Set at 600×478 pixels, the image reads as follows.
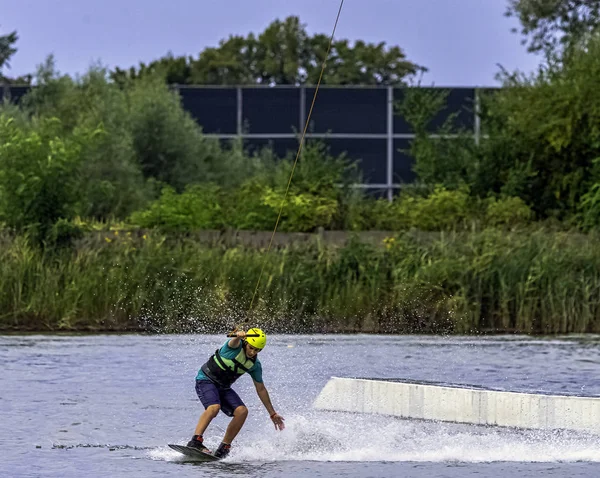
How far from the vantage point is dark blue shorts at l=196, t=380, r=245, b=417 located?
14250 millimetres

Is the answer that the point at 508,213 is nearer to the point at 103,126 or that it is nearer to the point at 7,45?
the point at 103,126

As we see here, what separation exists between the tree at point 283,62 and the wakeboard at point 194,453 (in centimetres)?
6755

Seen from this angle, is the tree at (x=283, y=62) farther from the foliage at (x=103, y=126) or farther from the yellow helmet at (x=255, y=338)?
the yellow helmet at (x=255, y=338)

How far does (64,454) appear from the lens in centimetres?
1452

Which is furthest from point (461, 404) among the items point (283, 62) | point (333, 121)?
point (283, 62)

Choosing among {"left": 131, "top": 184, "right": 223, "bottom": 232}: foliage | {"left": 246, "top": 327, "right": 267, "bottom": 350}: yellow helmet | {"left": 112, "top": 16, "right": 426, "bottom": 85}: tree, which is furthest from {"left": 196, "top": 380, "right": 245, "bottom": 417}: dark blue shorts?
{"left": 112, "top": 16, "right": 426, "bottom": 85}: tree

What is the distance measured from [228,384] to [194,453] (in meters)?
0.82

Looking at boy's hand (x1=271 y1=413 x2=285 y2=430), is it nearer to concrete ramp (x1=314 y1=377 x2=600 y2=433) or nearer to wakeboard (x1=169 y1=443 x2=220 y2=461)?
wakeboard (x1=169 y1=443 x2=220 y2=461)

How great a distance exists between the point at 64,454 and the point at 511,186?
2276 cm

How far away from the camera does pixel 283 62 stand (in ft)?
281

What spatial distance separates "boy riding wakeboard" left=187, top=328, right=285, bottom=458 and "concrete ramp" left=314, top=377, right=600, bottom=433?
2.33m

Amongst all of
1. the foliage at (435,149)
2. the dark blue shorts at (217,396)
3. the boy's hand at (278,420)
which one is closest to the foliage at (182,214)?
the foliage at (435,149)

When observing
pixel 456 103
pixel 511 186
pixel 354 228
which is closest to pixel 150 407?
pixel 354 228

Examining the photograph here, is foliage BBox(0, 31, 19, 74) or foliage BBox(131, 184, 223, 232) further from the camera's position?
foliage BBox(0, 31, 19, 74)
